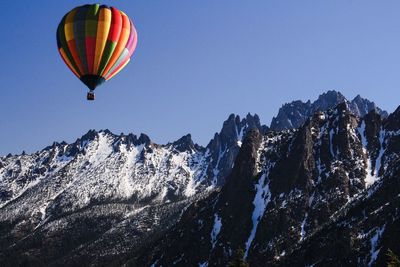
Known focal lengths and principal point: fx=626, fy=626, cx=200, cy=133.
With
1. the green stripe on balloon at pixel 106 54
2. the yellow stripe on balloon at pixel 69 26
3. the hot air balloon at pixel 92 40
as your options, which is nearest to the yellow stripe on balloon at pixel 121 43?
the hot air balloon at pixel 92 40

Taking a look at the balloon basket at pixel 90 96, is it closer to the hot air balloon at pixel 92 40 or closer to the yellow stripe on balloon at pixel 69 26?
the hot air balloon at pixel 92 40

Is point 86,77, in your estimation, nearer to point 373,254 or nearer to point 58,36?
point 58,36

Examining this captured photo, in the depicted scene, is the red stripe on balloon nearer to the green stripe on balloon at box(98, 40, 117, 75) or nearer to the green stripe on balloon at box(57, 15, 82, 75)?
the green stripe on balloon at box(98, 40, 117, 75)

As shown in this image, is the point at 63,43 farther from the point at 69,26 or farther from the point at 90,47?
the point at 90,47

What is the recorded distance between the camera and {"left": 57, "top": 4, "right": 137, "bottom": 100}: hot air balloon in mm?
94312

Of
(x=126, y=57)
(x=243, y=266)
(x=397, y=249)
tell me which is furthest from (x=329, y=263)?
(x=243, y=266)

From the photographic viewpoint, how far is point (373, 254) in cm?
18238

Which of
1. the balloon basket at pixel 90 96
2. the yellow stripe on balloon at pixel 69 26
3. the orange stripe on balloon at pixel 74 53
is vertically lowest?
the balloon basket at pixel 90 96

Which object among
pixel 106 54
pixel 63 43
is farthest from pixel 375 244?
pixel 63 43

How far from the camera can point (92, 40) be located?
309ft

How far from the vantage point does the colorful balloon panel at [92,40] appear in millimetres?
94375

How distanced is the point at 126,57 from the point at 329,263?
120 metres

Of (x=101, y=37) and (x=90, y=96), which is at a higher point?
(x=101, y=37)

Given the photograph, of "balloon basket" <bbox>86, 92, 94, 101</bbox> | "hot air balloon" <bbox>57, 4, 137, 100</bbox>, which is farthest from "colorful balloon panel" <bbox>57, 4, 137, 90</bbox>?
"balloon basket" <bbox>86, 92, 94, 101</bbox>
